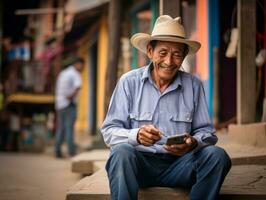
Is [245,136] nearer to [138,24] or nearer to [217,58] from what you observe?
[217,58]

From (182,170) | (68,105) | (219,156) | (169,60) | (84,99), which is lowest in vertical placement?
(84,99)

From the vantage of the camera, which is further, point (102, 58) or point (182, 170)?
point (102, 58)

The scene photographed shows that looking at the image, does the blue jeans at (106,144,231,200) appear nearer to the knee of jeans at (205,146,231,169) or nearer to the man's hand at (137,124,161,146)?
the knee of jeans at (205,146,231,169)

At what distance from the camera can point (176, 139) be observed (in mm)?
3779

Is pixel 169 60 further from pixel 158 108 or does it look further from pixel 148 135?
pixel 148 135

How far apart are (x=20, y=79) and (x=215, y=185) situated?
14395 millimetres

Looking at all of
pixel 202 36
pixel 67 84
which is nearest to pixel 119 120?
pixel 202 36

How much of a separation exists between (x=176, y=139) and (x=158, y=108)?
1.68 ft

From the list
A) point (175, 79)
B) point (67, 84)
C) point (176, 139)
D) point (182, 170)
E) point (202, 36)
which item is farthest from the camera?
point (67, 84)

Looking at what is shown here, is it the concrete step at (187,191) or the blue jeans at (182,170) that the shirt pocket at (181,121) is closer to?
the blue jeans at (182,170)

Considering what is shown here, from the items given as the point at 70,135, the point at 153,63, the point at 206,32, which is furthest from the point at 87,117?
the point at 153,63

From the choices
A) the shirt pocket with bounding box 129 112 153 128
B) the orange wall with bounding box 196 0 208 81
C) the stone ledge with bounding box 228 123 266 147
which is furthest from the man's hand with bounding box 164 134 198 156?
the orange wall with bounding box 196 0 208 81

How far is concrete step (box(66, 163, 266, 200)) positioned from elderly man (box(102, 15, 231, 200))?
0.07m

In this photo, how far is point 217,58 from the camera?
32.0ft
